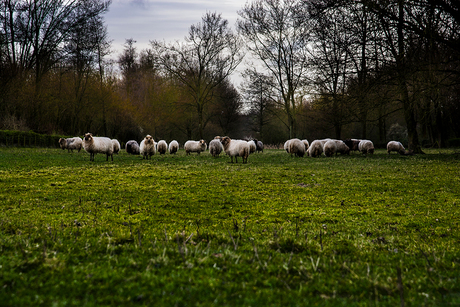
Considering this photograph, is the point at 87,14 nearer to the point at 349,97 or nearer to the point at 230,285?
the point at 349,97

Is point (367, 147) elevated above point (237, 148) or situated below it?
above

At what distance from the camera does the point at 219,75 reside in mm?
38812

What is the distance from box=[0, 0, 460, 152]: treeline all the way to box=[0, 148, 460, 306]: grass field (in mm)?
10946

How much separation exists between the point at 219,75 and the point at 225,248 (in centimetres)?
3819

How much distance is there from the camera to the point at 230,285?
1966mm

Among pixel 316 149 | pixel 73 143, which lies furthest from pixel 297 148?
pixel 73 143

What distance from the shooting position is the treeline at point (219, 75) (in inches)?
564

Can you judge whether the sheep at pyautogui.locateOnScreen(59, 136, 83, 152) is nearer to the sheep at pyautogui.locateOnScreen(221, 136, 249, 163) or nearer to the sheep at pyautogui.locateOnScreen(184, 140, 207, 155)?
the sheep at pyautogui.locateOnScreen(184, 140, 207, 155)

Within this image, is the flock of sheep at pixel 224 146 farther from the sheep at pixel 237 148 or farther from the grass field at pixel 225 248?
the grass field at pixel 225 248

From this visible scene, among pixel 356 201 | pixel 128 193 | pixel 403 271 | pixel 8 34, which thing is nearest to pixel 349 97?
pixel 356 201

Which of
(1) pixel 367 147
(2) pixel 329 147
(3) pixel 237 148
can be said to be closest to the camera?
(3) pixel 237 148

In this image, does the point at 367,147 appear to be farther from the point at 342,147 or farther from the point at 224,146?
the point at 224,146

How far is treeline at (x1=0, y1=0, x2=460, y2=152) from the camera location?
47.0 feet

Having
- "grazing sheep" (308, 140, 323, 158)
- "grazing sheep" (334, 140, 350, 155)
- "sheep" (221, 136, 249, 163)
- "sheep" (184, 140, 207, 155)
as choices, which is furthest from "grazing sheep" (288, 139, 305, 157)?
"sheep" (184, 140, 207, 155)
